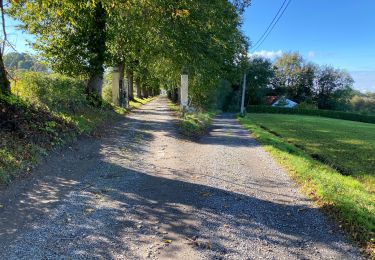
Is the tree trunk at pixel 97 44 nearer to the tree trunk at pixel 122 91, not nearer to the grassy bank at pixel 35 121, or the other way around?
the grassy bank at pixel 35 121

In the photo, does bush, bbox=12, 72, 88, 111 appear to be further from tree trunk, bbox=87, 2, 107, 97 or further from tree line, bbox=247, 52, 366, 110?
tree line, bbox=247, 52, 366, 110

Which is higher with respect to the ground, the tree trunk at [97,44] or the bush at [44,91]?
the tree trunk at [97,44]

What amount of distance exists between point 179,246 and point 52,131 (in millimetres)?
6339

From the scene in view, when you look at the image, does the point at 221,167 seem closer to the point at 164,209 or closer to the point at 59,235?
the point at 164,209

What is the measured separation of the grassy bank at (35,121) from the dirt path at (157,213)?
1.45 ft

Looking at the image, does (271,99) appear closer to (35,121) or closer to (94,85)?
(94,85)

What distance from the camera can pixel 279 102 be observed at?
72.5m

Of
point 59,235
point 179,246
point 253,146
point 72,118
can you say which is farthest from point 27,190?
point 253,146

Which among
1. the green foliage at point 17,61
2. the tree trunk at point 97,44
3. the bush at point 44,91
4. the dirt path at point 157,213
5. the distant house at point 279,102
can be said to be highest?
the tree trunk at point 97,44

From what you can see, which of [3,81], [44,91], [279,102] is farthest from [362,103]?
[3,81]

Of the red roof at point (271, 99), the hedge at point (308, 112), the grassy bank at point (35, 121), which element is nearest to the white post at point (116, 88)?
the grassy bank at point (35, 121)

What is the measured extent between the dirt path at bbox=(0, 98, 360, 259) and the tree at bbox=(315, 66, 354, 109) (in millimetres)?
75240

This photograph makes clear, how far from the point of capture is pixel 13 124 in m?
8.54

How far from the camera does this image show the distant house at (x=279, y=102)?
236 feet
